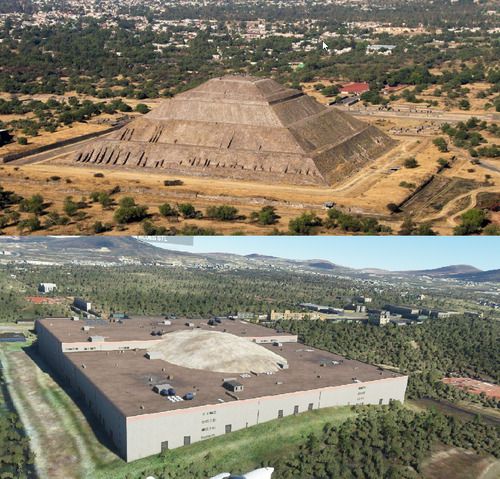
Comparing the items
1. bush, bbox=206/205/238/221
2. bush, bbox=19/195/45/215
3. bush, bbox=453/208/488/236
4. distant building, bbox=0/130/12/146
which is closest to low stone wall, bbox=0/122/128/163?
distant building, bbox=0/130/12/146

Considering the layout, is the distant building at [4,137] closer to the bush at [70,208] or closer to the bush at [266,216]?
the bush at [70,208]

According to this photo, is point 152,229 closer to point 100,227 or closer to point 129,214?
point 129,214

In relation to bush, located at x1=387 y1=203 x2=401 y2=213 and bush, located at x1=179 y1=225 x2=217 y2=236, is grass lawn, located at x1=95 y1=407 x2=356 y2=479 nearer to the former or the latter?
bush, located at x1=179 y1=225 x2=217 y2=236

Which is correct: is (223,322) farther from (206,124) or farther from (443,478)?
(443,478)

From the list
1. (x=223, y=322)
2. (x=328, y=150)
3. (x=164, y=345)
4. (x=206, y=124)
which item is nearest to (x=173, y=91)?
(x=206, y=124)

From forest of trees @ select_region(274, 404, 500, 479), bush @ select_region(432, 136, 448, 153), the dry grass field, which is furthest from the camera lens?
bush @ select_region(432, 136, 448, 153)

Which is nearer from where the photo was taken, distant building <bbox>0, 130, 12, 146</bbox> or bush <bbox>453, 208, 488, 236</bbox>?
bush <bbox>453, 208, 488, 236</bbox>

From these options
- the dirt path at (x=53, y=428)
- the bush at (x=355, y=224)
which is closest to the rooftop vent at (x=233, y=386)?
the dirt path at (x=53, y=428)
